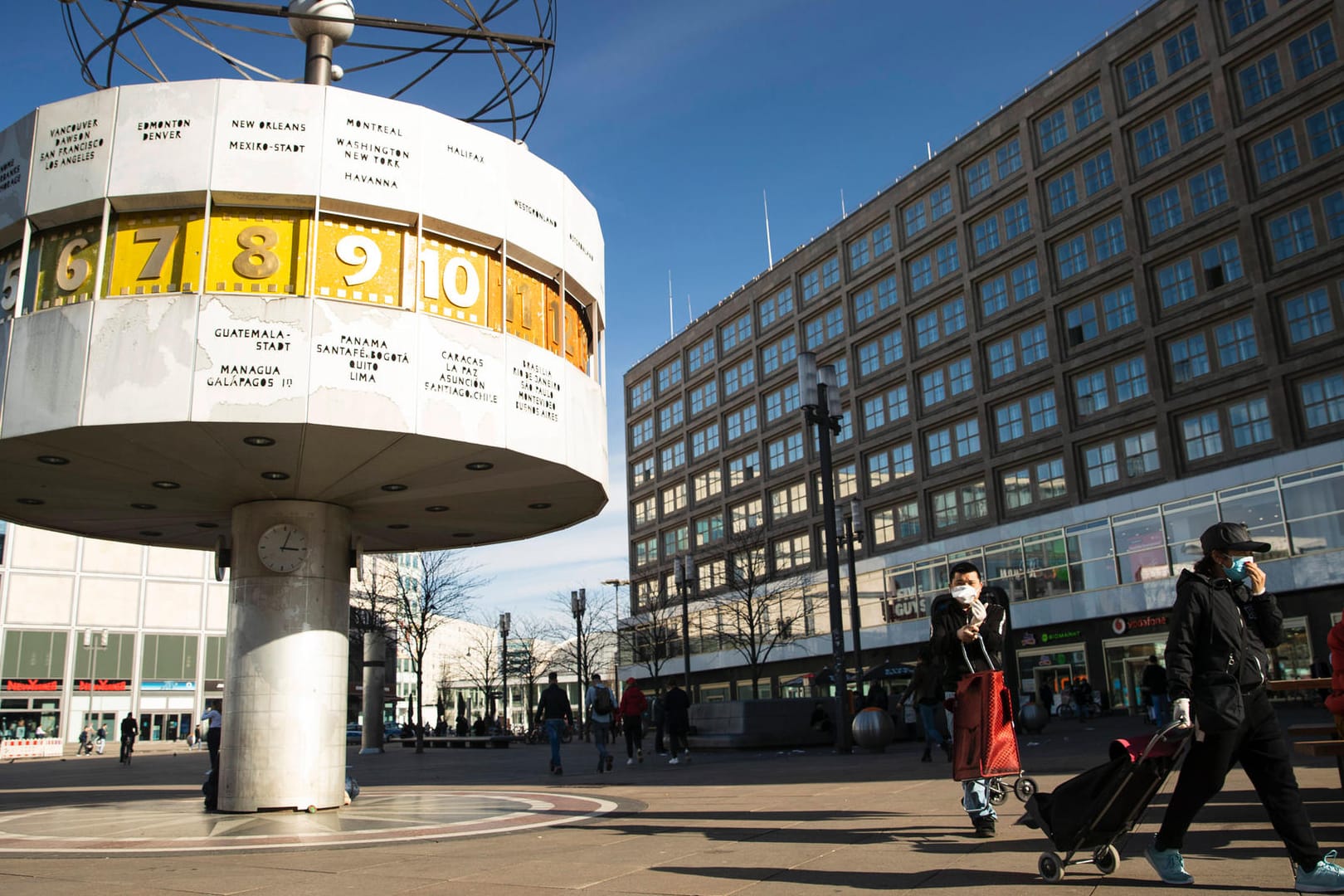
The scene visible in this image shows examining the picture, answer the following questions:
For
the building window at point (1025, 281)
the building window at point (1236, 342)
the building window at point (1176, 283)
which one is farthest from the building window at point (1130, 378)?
the building window at point (1025, 281)

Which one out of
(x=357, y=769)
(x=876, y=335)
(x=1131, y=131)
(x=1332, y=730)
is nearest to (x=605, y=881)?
(x=1332, y=730)

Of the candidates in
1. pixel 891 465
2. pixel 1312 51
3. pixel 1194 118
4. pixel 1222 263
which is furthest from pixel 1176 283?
pixel 891 465

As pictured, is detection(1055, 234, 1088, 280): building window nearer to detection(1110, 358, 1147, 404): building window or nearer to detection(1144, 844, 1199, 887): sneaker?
detection(1110, 358, 1147, 404): building window

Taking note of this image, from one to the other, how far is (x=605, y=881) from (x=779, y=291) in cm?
6172

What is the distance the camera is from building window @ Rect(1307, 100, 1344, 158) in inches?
1427

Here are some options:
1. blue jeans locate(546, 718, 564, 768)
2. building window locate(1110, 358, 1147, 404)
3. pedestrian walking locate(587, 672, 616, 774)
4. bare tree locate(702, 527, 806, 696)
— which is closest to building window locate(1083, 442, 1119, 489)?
building window locate(1110, 358, 1147, 404)

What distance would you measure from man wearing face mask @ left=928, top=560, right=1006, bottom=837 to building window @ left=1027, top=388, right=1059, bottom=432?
1629 inches

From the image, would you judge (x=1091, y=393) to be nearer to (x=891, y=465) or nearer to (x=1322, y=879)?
(x=891, y=465)


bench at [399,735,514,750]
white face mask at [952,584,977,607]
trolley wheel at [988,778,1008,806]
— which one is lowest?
bench at [399,735,514,750]

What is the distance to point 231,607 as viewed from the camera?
40.2 feet

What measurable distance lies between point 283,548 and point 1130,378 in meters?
39.4

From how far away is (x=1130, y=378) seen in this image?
43.4m

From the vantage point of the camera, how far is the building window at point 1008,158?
49.5 metres

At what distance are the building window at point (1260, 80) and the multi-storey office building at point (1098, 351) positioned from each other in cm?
9
